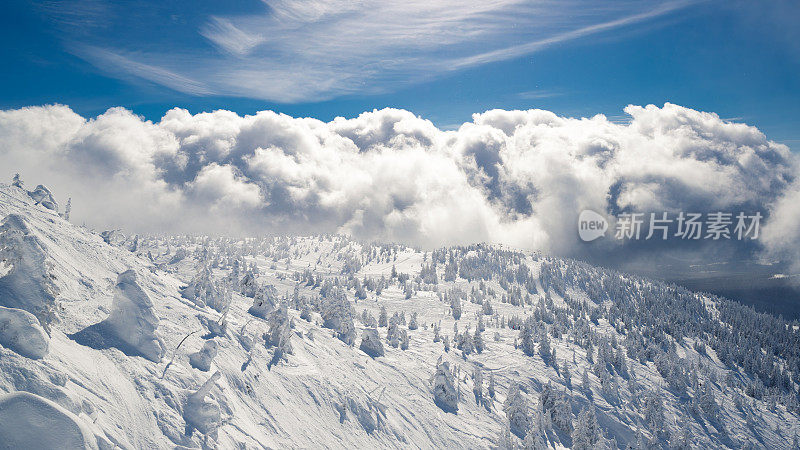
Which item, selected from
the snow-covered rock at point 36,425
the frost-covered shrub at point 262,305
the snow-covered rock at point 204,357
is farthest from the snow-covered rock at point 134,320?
the frost-covered shrub at point 262,305

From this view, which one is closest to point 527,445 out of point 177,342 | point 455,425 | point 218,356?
point 455,425

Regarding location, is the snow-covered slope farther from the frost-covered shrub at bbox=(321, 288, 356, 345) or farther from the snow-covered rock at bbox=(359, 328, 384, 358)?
the snow-covered rock at bbox=(359, 328, 384, 358)

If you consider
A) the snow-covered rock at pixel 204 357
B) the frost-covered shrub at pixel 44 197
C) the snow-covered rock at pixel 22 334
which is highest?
the frost-covered shrub at pixel 44 197

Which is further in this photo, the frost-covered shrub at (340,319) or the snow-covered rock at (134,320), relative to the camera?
the frost-covered shrub at (340,319)

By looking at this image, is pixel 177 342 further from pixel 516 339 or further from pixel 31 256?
pixel 516 339

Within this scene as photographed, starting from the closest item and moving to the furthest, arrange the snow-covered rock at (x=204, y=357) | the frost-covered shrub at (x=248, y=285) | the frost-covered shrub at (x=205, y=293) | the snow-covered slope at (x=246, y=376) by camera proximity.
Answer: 1. the snow-covered slope at (x=246, y=376)
2. the snow-covered rock at (x=204, y=357)
3. the frost-covered shrub at (x=205, y=293)
4. the frost-covered shrub at (x=248, y=285)

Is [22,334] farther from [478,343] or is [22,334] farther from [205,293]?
[478,343]

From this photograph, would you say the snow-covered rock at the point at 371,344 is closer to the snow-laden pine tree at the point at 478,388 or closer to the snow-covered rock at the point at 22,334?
the snow-laden pine tree at the point at 478,388

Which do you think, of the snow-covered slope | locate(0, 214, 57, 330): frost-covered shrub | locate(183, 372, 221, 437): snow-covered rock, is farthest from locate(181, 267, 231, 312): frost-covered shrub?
locate(0, 214, 57, 330): frost-covered shrub
